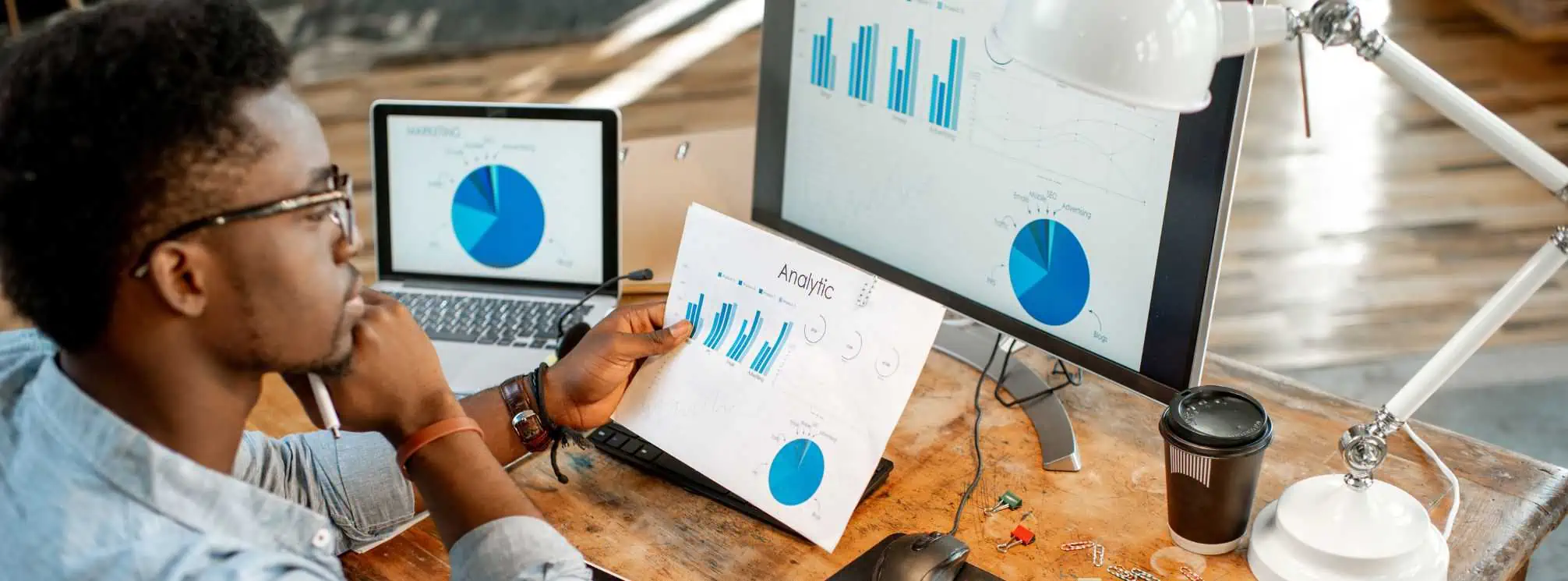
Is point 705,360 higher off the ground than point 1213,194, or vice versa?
point 1213,194

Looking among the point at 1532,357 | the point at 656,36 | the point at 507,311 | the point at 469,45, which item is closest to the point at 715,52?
the point at 656,36

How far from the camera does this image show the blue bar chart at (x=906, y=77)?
1316 mm

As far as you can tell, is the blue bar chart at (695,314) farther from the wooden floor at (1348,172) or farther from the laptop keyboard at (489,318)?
the wooden floor at (1348,172)

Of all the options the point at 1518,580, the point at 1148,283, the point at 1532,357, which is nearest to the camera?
the point at 1148,283

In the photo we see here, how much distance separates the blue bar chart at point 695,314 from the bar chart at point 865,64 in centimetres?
31

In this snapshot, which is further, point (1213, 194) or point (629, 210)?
point (629, 210)

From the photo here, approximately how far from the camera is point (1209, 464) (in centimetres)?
109

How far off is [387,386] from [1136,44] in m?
0.67

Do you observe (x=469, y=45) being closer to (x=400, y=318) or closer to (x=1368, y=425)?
(x=400, y=318)

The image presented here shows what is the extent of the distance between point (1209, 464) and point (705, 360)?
464 mm

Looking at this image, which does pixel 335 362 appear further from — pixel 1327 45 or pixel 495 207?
pixel 1327 45

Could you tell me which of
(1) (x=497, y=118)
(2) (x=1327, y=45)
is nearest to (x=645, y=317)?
(1) (x=497, y=118)

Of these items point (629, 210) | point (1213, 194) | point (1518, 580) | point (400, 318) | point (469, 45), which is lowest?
point (469, 45)

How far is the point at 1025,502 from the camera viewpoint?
123 centimetres
